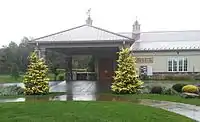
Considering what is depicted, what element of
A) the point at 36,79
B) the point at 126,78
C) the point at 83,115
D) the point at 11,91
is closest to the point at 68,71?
the point at 11,91

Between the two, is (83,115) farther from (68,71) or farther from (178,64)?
(68,71)

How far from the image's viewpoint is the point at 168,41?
41500mm

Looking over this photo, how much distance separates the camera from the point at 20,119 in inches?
430

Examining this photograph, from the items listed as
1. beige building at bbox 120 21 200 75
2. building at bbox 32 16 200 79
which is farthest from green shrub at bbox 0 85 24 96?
beige building at bbox 120 21 200 75

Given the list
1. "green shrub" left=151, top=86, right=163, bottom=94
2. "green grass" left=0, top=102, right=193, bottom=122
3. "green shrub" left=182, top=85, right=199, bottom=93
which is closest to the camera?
"green grass" left=0, top=102, right=193, bottom=122

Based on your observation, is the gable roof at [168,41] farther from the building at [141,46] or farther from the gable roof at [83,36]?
the gable roof at [83,36]

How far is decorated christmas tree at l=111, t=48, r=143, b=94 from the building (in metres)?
3.65

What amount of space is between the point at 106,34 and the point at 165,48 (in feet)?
39.6

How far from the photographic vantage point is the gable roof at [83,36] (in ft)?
89.2

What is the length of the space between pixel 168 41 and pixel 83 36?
1632 centimetres

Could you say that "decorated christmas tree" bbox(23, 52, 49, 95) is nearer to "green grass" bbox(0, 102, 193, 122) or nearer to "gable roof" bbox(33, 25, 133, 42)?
"gable roof" bbox(33, 25, 133, 42)

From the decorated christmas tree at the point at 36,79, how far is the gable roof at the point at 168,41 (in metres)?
18.0

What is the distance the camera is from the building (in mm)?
27422

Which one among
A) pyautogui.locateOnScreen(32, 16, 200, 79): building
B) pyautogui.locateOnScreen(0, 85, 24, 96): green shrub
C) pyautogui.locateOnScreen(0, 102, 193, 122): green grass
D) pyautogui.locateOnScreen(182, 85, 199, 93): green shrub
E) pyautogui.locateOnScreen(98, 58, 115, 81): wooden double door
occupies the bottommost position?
pyautogui.locateOnScreen(0, 85, 24, 96): green shrub
